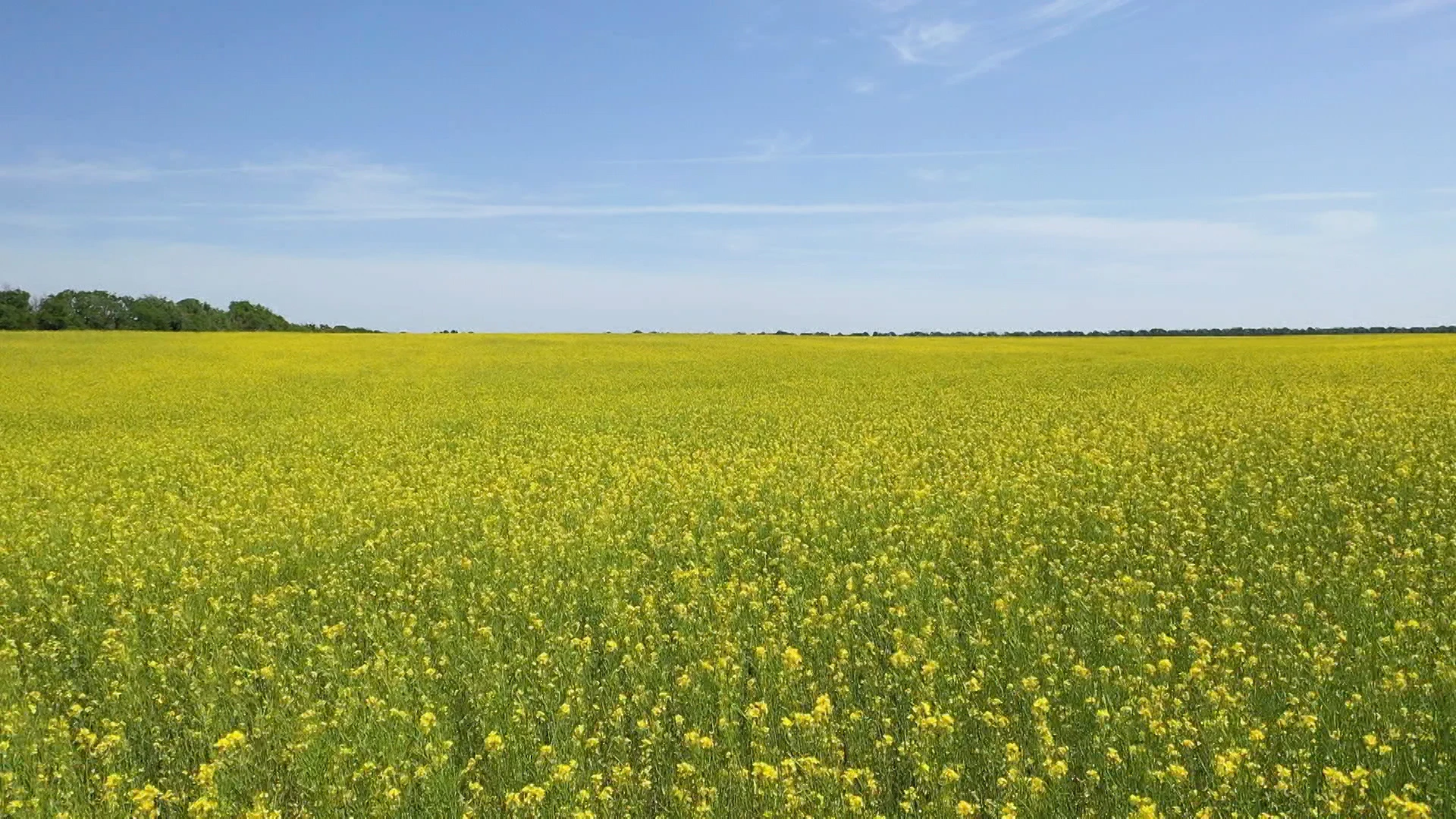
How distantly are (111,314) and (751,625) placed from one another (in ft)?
270

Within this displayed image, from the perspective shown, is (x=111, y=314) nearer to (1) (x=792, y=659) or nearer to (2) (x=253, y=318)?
(2) (x=253, y=318)

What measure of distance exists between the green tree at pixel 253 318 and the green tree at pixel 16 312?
1705cm

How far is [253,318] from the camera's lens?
89.3 meters

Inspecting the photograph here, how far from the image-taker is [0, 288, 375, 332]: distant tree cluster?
67438 millimetres

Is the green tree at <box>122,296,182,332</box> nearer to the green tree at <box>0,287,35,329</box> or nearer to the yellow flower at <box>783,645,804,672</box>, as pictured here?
the green tree at <box>0,287,35,329</box>

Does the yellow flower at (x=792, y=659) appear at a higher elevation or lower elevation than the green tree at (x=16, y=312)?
lower

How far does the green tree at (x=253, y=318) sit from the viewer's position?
87.2 metres

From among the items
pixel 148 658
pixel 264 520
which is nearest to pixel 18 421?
pixel 264 520

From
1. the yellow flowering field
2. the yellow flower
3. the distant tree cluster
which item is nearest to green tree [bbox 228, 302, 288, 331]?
the distant tree cluster

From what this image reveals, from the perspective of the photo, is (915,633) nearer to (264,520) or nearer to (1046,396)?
(264,520)

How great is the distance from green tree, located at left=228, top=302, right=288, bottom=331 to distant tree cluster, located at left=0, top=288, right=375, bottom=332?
668 millimetres

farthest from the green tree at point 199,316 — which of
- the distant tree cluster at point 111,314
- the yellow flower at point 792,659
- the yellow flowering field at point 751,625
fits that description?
the yellow flower at point 792,659

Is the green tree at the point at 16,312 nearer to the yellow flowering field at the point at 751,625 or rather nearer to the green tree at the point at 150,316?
the green tree at the point at 150,316

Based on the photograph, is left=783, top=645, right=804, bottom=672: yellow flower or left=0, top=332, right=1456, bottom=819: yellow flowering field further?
left=783, top=645, right=804, bottom=672: yellow flower
